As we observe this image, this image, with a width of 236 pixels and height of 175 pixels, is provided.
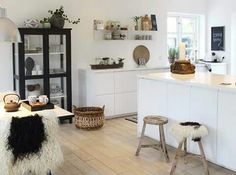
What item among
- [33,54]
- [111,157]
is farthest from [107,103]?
[111,157]

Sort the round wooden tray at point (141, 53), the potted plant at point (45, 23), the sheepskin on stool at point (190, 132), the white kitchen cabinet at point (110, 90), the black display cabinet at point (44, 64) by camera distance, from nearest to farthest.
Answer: the sheepskin on stool at point (190, 132) < the black display cabinet at point (44, 64) < the potted plant at point (45, 23) < the white kitchen cabinet at point (110, 90) < the round wooden tray at point (141, 53)

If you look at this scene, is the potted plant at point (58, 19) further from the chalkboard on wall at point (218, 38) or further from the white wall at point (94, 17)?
the chalkboard on wall at point (218, 38)

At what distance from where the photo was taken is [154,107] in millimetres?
4383

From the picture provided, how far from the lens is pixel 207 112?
11.8ft

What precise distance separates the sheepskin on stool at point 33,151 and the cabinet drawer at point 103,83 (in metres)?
2.95

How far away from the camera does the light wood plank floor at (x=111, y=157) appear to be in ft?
11.6

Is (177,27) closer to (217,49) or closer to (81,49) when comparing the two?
(217,49)

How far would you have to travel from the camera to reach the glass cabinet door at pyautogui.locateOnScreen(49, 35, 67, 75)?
217 inches

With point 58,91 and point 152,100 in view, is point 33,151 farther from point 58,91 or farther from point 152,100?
point 58,91

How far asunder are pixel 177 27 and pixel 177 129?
4.71 meters

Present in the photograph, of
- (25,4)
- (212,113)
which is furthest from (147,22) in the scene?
(212,113)

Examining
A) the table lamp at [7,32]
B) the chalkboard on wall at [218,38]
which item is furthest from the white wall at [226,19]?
the table lamp at [7,32]

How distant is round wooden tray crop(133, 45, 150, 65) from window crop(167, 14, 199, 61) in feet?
2.75

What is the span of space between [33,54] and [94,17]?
1523 mm
